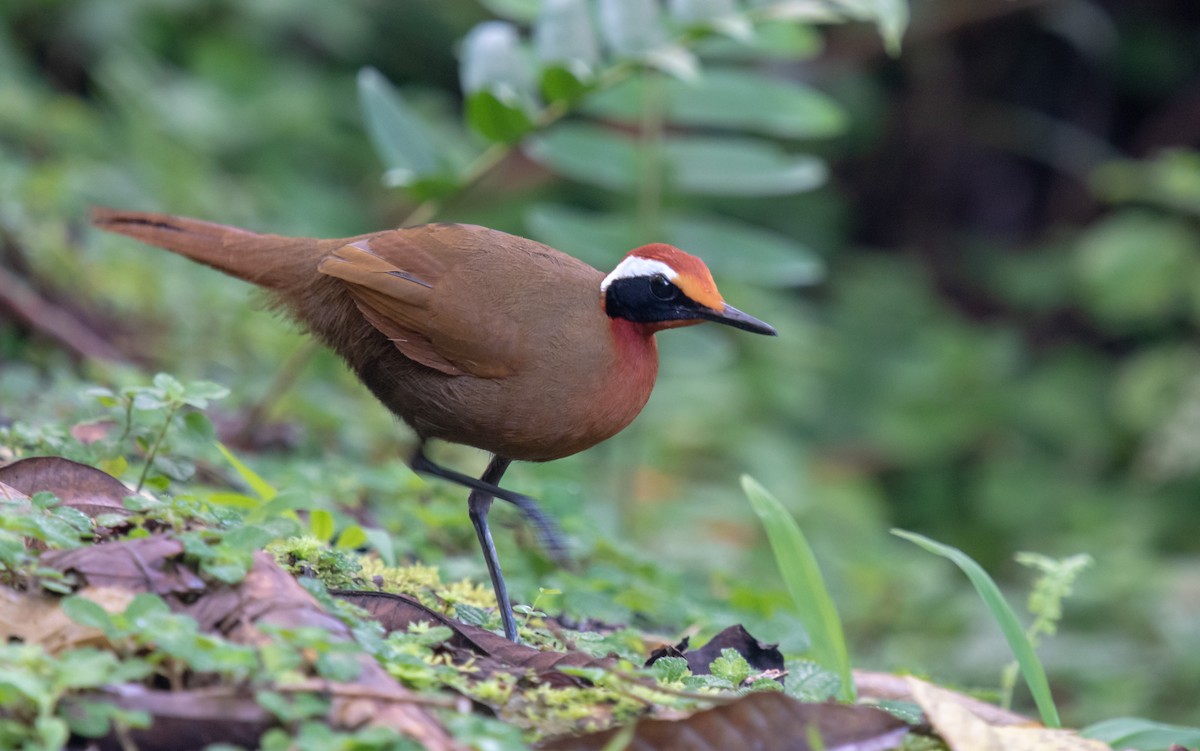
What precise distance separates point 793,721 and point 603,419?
1.04 m

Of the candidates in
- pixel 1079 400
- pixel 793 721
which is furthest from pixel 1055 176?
pixel 793 721

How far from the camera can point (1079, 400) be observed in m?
8.22

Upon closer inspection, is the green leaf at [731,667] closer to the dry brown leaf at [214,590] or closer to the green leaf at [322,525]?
the dry brown leaf at [214,590]

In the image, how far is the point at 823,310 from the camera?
9461 millimetres

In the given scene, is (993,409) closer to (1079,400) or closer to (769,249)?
(1079,400)

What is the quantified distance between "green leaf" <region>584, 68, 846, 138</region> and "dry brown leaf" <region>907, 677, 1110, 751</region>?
3248 millimetres

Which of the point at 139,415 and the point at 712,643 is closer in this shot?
the point at 712,643

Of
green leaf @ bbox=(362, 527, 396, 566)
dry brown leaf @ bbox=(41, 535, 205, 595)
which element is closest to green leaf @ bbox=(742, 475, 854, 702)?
green leaf @ bbox=(362, 527, 396, 566)

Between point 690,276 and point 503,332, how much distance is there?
1.56 feet

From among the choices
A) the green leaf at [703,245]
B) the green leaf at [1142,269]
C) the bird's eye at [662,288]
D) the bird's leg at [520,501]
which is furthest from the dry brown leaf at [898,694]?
the green leaf at [1142,269]

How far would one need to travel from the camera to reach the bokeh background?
16.4 ft

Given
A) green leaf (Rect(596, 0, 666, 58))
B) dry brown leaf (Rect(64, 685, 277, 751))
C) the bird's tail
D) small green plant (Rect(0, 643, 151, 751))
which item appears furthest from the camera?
green leaf (Rect(596, 0, 666, 58))

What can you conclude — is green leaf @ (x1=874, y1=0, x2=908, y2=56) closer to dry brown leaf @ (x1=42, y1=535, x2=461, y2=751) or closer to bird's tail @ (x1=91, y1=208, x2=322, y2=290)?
bird's tail @ (x1=91, y1=208, x2=322, y2=290)

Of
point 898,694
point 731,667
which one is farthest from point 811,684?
point 898,694
